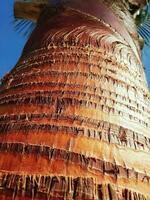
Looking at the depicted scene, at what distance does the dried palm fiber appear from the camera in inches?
42.9

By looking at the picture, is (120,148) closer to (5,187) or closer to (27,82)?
(5,187)

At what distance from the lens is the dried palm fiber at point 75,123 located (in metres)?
1.09

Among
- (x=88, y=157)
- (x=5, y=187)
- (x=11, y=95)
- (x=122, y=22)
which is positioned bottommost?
(x=5, y=187)

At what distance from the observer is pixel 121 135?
1314 millimetres

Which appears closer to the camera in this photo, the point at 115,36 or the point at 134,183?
the point at 134,183

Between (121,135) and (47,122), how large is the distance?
0.24 meters

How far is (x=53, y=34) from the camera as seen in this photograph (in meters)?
2.06

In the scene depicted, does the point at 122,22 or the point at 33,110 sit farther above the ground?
the point at 122,22

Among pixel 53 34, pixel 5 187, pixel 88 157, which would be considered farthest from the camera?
pixel 53 34

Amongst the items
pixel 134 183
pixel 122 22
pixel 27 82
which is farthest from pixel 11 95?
pixel 122 22

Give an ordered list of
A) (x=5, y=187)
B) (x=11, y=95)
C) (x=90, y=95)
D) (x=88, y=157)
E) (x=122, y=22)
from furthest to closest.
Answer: (x=122, y=22), (x=11, y=95), (x=90, y=95), (x=88, y=157), (x=5, y=187)

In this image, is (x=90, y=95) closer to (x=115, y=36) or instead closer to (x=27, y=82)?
(x=27, y=82)

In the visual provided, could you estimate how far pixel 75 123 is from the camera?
1333 millimetres

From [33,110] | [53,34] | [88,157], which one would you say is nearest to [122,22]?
[53,34]
